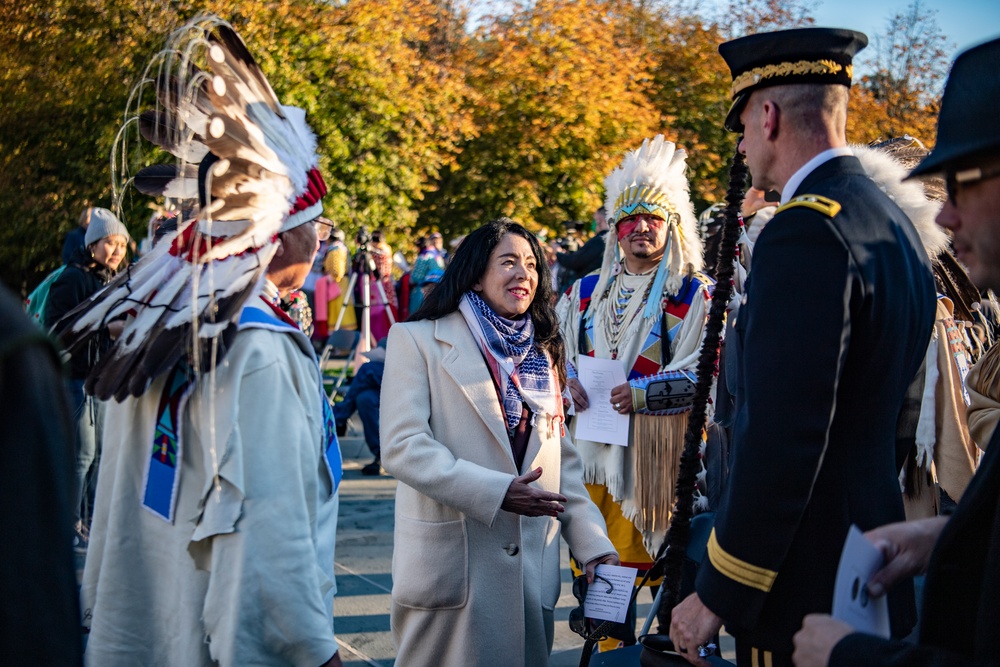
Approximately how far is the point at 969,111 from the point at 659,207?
320 centimetres

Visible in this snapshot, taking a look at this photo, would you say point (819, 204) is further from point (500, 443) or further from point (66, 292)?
point (66, 292)

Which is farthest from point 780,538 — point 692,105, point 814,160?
point 692,105

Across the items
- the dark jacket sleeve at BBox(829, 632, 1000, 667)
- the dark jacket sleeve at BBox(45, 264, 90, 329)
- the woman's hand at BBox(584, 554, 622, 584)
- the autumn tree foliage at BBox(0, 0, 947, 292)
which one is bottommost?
the woman's hand at BBox(584, 554, 622, 584)

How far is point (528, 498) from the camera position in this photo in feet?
9.66

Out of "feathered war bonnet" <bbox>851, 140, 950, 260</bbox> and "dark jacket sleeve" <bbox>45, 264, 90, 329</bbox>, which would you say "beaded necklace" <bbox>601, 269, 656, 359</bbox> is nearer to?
"feathered war bonnet" <bbox>851, 140, 950, 260</bbox>

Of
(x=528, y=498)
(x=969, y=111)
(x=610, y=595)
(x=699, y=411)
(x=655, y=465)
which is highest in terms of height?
(x=969, y=111)

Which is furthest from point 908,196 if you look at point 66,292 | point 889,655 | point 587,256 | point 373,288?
point 373,288

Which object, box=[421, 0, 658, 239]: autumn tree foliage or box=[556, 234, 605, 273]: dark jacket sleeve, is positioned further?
box=[421, 0, 658, 239]: autumn tree foliage

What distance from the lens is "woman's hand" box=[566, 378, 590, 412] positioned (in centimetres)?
450

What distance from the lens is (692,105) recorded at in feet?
74.0

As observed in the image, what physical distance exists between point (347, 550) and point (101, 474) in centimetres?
405

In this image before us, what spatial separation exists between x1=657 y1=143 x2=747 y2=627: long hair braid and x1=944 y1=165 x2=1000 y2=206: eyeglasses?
1468 mm

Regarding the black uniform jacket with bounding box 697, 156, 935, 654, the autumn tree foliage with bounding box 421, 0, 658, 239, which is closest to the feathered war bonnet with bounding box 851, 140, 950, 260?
the black uniform jacket with bounding box 697, 156, 935, 654

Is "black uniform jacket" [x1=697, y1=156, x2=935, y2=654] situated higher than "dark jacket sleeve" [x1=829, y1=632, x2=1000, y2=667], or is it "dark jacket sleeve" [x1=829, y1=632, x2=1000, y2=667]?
"black uniform jacket" [x1=697, y1=156, x2=935, y2=654]
